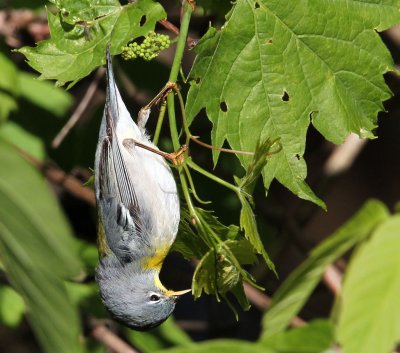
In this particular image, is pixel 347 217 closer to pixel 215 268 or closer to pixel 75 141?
pixel 75 141

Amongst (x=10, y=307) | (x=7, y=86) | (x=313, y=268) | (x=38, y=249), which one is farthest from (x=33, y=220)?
(x=10, y=307)

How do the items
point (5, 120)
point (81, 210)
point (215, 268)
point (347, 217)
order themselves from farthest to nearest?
1. point (347, 217)
2. point (81, 210)
3. point (5, 120)
4. point (215, 268)

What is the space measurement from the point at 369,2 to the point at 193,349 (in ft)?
4.37

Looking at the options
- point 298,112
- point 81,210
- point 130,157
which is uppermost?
point 298,112

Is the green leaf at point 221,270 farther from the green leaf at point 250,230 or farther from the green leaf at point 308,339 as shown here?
the green leaf at point 308,339

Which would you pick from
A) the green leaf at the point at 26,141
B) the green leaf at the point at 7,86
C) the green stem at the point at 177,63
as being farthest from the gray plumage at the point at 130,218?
the green leaf at the point at 26,141

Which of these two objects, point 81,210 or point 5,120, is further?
point 81,210

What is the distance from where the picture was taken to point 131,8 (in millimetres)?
2379

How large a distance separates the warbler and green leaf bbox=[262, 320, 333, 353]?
1.03m

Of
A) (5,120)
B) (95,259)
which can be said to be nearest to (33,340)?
(95,259)

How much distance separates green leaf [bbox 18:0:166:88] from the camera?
2.32 meters

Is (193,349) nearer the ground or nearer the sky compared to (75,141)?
nearer the sky

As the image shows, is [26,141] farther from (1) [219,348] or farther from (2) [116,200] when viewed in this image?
(1) [219,348]

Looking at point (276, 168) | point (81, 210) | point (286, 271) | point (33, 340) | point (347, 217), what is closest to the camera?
point (276, 168)
